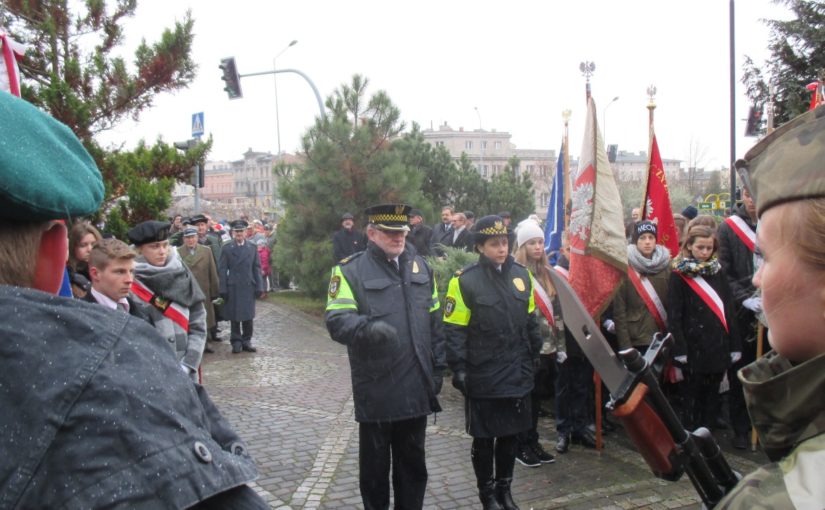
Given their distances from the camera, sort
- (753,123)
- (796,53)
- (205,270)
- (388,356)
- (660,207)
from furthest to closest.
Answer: (796,53) → (753,123) → (205,270) → (660,207) → (388,356)

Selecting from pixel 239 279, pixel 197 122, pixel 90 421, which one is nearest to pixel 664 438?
pixel 90 421

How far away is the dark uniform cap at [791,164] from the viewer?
1.08 meters

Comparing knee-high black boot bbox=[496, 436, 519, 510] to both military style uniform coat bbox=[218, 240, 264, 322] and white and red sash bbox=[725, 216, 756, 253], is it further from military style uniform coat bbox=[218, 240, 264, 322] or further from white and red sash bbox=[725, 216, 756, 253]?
military style uniform coat bbox=[218, 240, 264, 322]

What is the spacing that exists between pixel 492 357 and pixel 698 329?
237 centimetres

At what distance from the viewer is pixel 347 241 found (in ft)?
42.2

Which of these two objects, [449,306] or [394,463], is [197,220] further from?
[394,463]

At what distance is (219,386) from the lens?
8750 mm

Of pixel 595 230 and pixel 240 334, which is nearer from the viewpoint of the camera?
pixel 595 230

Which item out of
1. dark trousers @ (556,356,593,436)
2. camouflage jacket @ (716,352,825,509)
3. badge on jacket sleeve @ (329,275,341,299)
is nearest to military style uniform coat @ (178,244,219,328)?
dark trousers @ (556,356,593,436)

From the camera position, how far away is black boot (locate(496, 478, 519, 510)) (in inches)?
185

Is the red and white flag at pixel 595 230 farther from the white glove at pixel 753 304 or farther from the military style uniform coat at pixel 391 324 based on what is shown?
the military style uniform coat at pixel 391 324

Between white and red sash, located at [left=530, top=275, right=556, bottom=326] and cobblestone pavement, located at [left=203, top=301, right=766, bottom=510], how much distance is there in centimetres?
119

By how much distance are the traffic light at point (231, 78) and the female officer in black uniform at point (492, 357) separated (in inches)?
574

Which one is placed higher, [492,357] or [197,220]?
[197,220]
